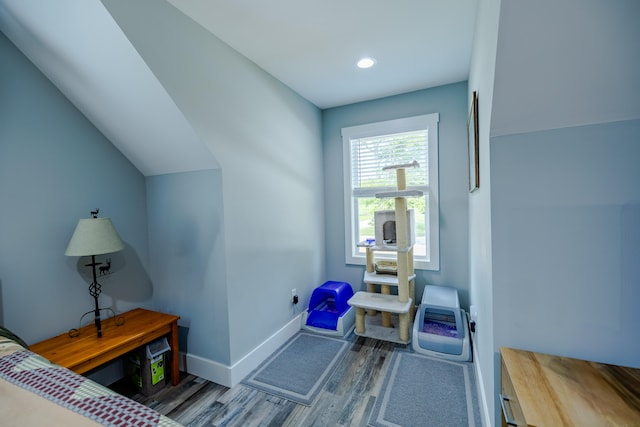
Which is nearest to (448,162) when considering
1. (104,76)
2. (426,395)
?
(426,395)

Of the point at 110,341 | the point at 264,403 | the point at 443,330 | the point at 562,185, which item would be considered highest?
the point at 562,185

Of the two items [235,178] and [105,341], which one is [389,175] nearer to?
[235,178]

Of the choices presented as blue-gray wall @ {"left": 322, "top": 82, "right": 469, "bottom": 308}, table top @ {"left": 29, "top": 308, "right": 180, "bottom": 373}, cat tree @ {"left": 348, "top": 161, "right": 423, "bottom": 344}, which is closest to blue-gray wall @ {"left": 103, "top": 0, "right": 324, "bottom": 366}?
table top @ {"left": 29, "top": 308, "right": 180, "bottom": 373}

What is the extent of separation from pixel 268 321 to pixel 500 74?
90.6 inches

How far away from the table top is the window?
209cm

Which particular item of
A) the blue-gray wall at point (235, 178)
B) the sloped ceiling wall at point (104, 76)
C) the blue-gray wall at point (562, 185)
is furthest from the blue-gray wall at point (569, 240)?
the sloped ceiling wall at point (104, 76)

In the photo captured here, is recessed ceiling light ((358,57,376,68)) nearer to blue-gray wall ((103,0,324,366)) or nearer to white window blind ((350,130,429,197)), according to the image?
blue-gray wall ((103,0,324,366))

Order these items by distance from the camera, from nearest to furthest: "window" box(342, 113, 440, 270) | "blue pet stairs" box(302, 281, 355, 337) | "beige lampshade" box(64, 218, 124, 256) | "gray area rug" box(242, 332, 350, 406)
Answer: "beige lampshade" box(64, 218, 124, 256), "gray area rug" box(242, 332, 350, 406), "blue pet stairs" box(302, 281, 355, 337), "window" box(342, 113, 440, 270)

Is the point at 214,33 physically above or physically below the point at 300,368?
above

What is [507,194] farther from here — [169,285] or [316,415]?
[169,285]

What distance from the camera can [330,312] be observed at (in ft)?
9.62

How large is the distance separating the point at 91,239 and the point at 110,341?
0.63 metres

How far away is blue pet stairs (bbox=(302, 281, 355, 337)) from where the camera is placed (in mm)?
2697

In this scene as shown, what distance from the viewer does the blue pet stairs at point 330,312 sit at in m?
2.70
